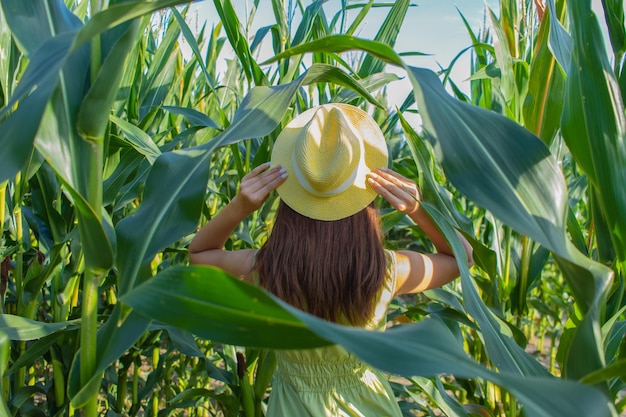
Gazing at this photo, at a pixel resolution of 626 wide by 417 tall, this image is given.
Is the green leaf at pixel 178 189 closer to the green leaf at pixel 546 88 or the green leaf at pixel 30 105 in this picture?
the green leaf at pixel 30 105

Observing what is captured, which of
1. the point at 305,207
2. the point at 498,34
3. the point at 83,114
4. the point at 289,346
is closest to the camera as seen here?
the point at 289,346

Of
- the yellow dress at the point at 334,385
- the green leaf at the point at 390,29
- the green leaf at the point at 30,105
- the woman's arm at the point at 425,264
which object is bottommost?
the yellow dress at the point at 334,385

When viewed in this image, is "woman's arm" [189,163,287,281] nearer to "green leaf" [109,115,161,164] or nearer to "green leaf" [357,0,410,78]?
"green leaf" [109,115,161,164]

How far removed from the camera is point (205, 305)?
24.9 inches

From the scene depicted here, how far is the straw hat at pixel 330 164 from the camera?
1.11m

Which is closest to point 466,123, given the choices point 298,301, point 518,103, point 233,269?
point 298,301

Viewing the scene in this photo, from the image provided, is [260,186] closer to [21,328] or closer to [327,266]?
[327,266]

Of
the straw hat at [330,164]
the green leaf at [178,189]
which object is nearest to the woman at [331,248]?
the straw hat at [330,164]

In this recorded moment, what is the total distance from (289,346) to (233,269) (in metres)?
0.68

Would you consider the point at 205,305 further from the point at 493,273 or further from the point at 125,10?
the point at 493,273

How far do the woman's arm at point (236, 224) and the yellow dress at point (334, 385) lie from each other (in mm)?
208

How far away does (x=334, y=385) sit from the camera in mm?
1210

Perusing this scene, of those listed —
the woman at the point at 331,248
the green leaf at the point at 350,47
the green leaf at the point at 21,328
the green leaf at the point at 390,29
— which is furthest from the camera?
the green leaf at the point at 390,29

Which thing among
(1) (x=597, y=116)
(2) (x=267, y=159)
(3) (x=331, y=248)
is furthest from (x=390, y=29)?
(1) (x=597, y=116)
